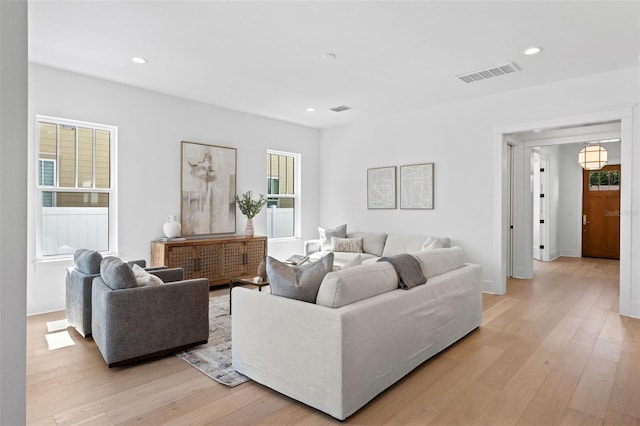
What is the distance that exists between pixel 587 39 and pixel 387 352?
3.53 m

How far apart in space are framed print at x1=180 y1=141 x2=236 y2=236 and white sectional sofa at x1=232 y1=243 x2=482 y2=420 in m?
3.24

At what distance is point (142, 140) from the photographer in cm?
509

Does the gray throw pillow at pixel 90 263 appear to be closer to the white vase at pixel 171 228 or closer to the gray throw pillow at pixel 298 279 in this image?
the white vase at pixel 171 228

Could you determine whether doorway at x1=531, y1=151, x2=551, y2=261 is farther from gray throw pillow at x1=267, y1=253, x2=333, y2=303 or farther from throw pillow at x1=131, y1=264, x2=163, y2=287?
throw pillow at x1=131, y1=264, x2=163, y2=287

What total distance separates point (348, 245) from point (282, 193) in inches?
69.8

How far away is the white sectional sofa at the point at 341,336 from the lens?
2.10 meters

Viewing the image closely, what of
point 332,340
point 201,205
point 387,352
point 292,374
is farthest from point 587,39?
point 201,205

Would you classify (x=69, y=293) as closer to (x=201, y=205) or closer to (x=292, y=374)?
(x=201, y=205)

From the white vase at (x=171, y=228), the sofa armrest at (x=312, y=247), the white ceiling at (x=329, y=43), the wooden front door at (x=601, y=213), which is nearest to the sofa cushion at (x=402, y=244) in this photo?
the sofa armrest at (x=312, y=247)

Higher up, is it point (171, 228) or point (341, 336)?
point (171, 228)

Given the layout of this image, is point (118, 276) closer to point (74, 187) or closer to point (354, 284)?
point (354, 284)

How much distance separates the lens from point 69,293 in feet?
12.1

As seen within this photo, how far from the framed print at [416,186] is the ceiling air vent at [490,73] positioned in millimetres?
1604

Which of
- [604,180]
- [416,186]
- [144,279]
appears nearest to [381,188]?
[416,186]
